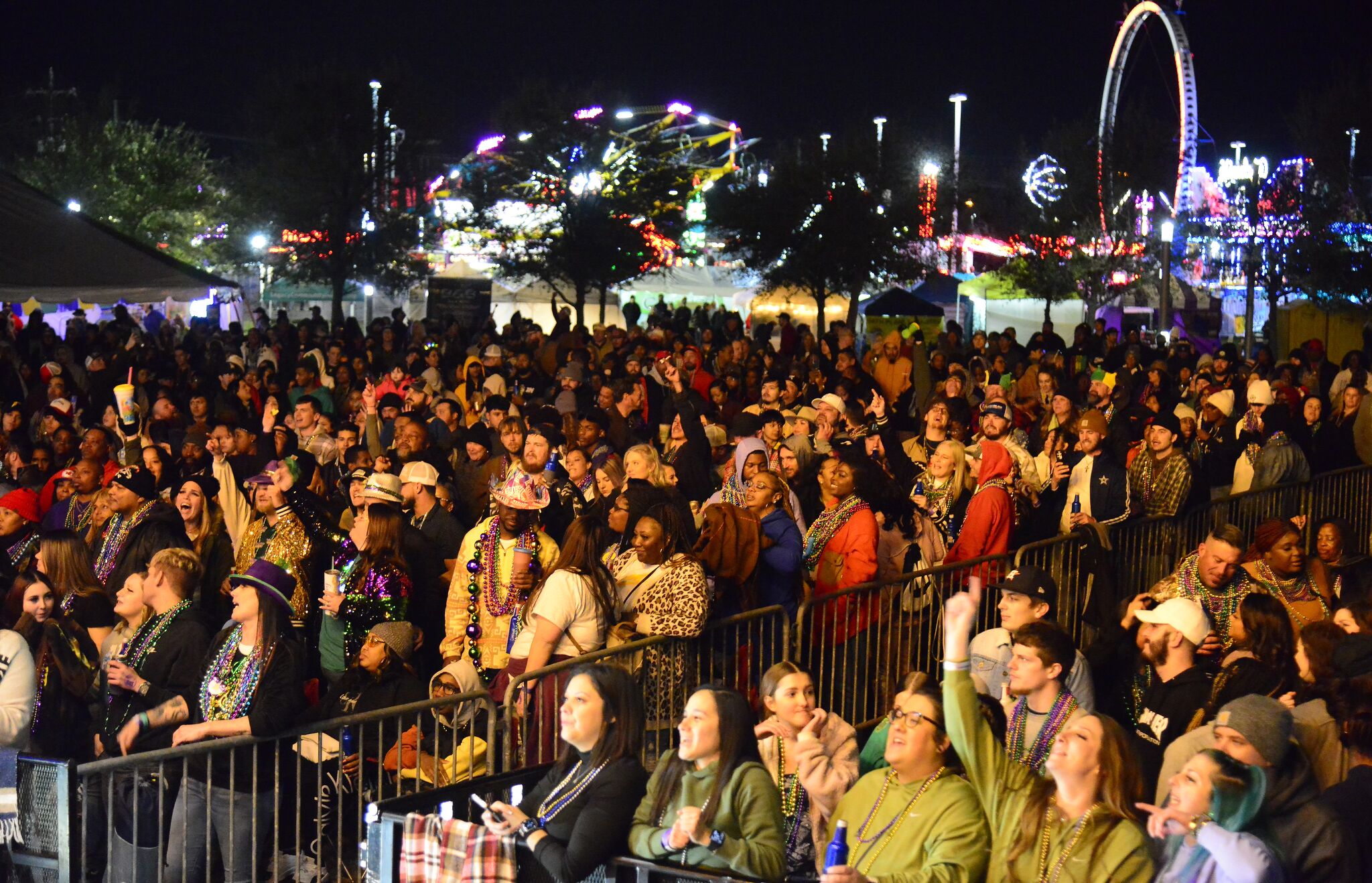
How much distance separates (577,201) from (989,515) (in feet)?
89.6

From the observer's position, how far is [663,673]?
6.74 meters

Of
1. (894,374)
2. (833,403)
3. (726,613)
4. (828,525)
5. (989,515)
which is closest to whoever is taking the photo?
(726,613)

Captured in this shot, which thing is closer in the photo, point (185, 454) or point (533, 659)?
point (533, 659)

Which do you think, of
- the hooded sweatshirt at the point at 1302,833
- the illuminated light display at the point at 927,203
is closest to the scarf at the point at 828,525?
the hooded sweatshirt at the point at 1302,833

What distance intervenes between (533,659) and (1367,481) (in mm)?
8282

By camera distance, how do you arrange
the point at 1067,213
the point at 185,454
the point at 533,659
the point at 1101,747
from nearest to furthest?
the point at 1101,747, the point at 533,659, the point at 185,454, the point at 1067,213

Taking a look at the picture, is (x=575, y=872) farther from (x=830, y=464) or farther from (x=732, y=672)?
(x=830, y=464)

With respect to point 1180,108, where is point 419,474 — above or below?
below

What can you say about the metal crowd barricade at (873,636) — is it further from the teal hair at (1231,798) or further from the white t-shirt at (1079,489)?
the teal hair at (1231,798)

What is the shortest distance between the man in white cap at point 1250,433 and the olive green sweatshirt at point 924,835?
22.6ft

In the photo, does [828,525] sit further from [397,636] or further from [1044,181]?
[1044,181]

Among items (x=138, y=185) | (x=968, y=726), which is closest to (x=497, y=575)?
(x=968, y=726)

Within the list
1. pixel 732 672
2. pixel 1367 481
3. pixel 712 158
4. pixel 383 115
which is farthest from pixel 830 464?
pixel 712 158

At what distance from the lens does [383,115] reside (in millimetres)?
35656
